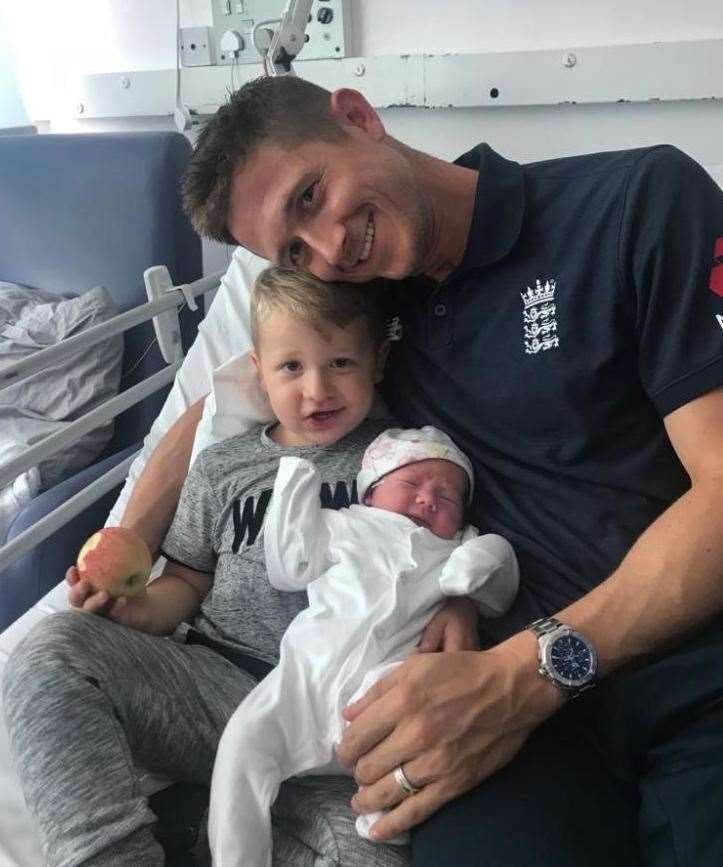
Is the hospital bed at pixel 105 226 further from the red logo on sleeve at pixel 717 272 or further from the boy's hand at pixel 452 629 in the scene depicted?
the red logo on sleeve at pixel 717 272

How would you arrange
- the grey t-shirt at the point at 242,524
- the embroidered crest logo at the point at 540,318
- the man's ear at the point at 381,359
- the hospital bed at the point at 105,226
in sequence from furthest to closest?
1. the hospital bed at the point at 105,226
2. the man's ear at the point at 381,359
3. the grey t-shirt at the point at 242,524
4. the embroidered crest logo at the point at 540,318

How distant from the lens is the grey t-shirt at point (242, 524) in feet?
4.25

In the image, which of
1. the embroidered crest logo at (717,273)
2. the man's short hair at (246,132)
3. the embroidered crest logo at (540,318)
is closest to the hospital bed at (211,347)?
the man's short hair at (246,132)

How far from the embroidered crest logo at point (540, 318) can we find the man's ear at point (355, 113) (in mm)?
363

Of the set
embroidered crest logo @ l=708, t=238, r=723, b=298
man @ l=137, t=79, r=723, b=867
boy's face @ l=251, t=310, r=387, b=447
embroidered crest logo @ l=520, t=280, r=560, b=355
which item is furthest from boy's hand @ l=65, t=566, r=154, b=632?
embroidered crest logo @ l=708, t=238, r=723, b=298

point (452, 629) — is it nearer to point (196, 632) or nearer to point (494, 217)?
point (196, 632)

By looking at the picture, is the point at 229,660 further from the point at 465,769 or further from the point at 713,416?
the point at 713,416

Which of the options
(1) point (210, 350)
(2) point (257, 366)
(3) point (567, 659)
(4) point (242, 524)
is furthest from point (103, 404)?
(3) point (567, 659)

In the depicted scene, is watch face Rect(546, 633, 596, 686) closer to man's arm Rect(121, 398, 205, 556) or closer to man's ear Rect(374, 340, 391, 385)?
man's ear Rect(374, 340, 391, 385)

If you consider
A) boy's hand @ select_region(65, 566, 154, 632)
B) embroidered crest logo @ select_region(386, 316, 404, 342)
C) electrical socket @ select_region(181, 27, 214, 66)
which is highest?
electrical socket @ select_region(181, 27, 214, 66)

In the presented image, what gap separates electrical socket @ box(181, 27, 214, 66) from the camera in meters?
2.58

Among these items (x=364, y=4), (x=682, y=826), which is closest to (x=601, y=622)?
(x=682, y=826)

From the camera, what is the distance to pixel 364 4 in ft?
7.58

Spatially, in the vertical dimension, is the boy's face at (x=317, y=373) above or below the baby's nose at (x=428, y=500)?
above
